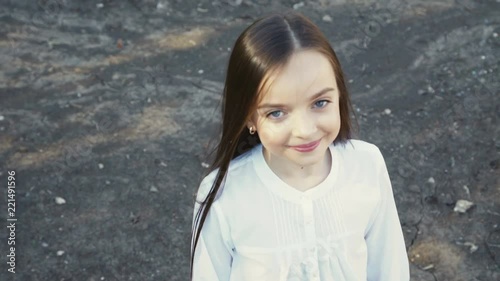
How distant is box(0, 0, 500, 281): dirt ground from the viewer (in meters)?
3.25

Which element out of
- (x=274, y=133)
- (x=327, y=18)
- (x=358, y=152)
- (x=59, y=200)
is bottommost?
(x=59, y=200)

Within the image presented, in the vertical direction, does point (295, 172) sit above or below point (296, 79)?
below

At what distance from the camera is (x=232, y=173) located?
6.37ft

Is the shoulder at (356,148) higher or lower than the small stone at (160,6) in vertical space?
higher

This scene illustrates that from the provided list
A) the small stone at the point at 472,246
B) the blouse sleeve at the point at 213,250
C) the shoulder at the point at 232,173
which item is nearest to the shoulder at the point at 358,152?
the shoulder at the point at 232,173

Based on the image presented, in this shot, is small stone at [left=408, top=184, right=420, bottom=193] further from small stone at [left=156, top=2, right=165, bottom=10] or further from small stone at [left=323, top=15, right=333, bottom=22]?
small stone at [left=156, top=2, right=165, bottom=10]

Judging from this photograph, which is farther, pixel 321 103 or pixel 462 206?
pixel 462 206

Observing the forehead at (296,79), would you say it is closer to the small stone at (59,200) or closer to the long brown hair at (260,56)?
the long brown hair at (260,56)

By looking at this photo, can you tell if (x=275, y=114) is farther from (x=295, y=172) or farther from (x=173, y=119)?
(x=173, y=119)

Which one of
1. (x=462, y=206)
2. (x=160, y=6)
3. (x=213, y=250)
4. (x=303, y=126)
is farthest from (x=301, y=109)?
(x=160, y=6)

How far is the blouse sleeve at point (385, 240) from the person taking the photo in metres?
1.97

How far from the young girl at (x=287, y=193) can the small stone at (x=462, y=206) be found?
1.45m

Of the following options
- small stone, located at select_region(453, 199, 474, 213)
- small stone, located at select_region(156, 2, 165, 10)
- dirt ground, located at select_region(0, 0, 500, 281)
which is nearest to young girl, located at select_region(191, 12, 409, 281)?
dirt ground, located at select_region(0, 0, 500, 281)

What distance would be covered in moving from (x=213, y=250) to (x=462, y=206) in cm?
186
